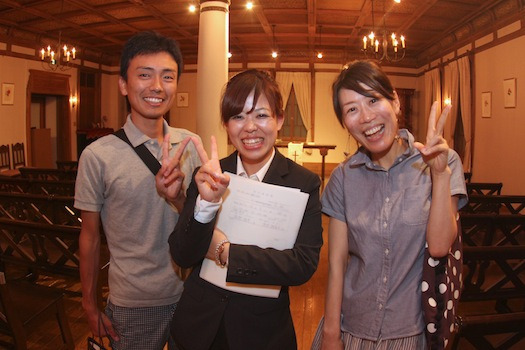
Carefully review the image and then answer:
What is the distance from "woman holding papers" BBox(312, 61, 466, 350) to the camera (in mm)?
1195

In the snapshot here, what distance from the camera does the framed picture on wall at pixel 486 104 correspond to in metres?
7.82

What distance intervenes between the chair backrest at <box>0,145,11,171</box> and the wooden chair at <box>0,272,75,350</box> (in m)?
7.63

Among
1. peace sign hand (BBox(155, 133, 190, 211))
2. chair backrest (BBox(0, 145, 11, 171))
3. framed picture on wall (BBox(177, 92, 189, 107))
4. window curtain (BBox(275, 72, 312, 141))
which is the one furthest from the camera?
framed picture on wall (BBox(177, 92, 189, 107))

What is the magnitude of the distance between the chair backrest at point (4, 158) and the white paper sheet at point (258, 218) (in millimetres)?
9542

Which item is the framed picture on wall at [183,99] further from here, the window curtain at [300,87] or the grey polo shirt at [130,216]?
the grey polo shirt at [130,216]

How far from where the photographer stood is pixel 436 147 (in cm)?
109

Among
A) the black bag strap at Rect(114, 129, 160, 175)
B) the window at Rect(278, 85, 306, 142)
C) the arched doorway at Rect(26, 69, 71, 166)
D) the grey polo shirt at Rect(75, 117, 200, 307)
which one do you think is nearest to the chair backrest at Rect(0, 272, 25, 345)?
the grey polo shirt at Rect(75, 117, 200, 307)

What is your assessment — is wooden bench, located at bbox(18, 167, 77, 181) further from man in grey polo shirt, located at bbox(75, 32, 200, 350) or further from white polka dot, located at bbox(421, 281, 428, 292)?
white polka dot, located at bbox(421, 281, 428, 292)

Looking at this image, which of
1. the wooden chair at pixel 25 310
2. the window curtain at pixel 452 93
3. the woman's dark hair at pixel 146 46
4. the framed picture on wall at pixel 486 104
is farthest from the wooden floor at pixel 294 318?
the window curtain at pixel 452 93

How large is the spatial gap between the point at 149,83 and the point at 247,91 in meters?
0.48

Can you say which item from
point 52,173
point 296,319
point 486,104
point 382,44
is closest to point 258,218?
point 296,319

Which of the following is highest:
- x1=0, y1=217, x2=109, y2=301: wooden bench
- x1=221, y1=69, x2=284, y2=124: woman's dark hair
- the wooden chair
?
x1=221, y1=69, x2=284, y2=124: woman's dark hair

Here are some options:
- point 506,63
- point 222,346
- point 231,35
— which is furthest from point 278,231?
point 231,35

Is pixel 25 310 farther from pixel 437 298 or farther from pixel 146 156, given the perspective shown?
pixel 437 298
